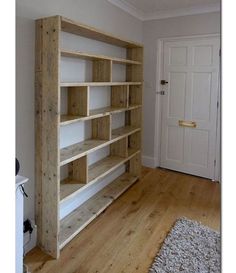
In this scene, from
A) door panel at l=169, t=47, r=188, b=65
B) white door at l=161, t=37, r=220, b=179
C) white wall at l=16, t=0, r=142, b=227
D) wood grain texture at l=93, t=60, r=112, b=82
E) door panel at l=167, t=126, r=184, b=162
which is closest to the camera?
white wall at l=16, t=0, r=142, b=227

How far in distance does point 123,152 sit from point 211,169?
139cm

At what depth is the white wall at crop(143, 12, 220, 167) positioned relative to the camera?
370 cm

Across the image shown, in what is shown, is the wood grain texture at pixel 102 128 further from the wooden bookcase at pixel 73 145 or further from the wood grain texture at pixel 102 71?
the wood grain texture at pixel 102 71

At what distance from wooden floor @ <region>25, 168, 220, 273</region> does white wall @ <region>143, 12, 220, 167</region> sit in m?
0.66

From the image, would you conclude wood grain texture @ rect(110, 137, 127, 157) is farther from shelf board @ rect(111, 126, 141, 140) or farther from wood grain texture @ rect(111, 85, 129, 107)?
wood grain texture @ rect(111, 85, 129, 107)

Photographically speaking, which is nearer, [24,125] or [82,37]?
[24,125]

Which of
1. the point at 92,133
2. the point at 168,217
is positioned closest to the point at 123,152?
the point at 92,133

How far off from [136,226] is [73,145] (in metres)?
1.00

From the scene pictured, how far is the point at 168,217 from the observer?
2.78 meters

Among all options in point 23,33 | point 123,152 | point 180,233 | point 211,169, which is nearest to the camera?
point 23,33

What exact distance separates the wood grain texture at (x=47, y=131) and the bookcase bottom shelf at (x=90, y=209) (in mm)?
163

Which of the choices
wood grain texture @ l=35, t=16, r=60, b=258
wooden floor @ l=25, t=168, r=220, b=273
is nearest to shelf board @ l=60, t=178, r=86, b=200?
wood grain texture @ l=35, t=16, r=60, b=258

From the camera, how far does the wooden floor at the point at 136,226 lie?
80.4 inches
